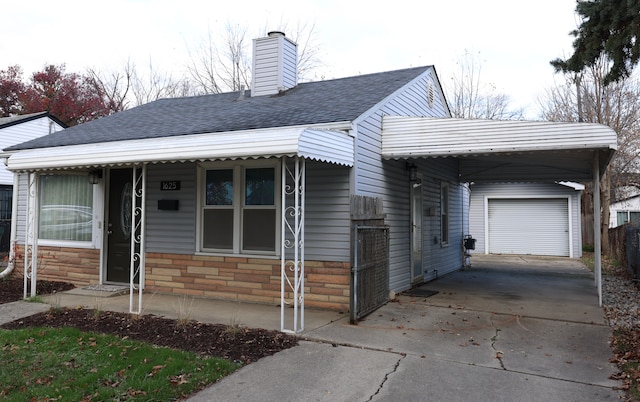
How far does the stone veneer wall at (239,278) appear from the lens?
685 centimetres

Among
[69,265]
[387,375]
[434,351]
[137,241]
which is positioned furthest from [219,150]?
[69,265]

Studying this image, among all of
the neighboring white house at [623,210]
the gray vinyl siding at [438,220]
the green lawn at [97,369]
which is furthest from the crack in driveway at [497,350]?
the neighboring white house at [623,210]

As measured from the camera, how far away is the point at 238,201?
25.3 feet

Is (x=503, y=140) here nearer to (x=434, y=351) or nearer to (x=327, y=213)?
(x=327, y=213)

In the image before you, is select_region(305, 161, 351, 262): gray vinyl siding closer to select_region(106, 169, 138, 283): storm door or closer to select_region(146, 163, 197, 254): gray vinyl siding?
select_region(146, 163, 197, 254): gray vinyl siding

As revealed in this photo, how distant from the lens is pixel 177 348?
5.00 metres

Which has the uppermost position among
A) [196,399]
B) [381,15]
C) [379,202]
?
[381,15]

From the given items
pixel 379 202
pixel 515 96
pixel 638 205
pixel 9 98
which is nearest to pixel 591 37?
pixel 379 202

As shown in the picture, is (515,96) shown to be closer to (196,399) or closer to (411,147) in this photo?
(411,147)

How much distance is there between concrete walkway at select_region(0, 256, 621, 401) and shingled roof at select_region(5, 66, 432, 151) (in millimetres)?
2851

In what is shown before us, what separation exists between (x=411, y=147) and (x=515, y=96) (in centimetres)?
2133

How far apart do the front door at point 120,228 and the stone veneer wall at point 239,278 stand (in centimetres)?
67

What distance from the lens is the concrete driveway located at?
154 inches

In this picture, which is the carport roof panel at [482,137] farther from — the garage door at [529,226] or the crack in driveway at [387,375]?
the garage door at [529,226]
